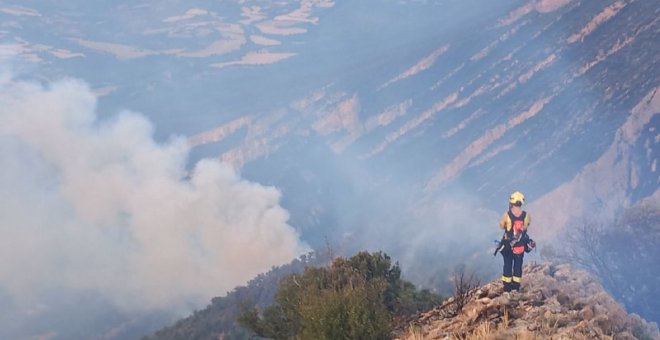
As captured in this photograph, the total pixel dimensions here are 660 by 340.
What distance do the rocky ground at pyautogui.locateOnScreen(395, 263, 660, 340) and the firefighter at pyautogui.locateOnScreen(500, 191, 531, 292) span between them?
0.32m

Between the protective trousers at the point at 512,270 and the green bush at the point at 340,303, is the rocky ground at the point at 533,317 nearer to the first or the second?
the protective trousers at the point at 512,270

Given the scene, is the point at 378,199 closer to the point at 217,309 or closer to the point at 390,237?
the point at 390,237

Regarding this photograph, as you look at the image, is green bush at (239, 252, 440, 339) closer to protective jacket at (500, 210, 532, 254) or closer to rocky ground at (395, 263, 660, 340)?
rocky ground at (395, 263, 660, 340)

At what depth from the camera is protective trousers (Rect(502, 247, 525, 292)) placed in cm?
1386

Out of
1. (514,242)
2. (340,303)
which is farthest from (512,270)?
(340,303)

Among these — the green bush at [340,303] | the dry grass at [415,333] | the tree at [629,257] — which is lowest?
the dry grass at [415,333]

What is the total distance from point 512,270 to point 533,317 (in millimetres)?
2579

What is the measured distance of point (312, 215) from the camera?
94.2 meters

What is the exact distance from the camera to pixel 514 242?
46.0 feet

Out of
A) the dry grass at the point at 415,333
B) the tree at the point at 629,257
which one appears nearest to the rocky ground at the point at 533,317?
the dry grass at the point at 415,333

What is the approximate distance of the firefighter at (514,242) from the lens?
547 inches

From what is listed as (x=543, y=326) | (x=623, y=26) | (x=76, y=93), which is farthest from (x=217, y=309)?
(x=76, y=93)

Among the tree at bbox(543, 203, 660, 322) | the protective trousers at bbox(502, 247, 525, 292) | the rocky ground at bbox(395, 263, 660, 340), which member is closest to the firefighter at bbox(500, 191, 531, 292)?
the protective trousers at bbox(502, 247, 525, 292)

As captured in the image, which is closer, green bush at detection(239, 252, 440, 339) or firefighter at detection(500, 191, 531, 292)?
green bush at detection(239, 252, 440, 339)
